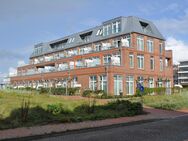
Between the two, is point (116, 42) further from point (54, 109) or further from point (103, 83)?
point (54, 109)

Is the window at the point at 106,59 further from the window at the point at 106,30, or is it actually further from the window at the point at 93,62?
the window at the point at 106,30

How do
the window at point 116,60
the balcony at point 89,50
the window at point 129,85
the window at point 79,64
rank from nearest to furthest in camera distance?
the window at point 116,60 < the window at point 129,85 < the balcony at point 89,50 < the window at point 79,64

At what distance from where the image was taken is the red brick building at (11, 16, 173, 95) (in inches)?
1698

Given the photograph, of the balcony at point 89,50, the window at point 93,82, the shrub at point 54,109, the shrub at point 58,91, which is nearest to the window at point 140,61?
the balcony at point 89,50

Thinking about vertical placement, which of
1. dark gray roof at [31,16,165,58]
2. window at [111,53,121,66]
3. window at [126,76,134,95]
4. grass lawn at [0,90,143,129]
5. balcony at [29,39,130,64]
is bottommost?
grass lawn at [0,90,143,129]

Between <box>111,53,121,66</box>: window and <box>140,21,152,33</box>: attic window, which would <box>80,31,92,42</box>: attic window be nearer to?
<box>140,21,152,33</box>: attic window

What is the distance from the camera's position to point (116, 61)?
43281mm

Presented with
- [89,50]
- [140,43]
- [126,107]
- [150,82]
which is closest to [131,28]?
[140,43]

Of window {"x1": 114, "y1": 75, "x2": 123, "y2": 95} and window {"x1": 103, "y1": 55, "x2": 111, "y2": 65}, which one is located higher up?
window {"x1": 103, "y1": 55, "x2": 111, "y2": 65}

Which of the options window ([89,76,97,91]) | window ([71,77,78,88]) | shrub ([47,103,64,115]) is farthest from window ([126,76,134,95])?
shrub ([47,103,64,115])

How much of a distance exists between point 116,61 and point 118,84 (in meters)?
3.16

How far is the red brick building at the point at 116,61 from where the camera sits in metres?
43.1

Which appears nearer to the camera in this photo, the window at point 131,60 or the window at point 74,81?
the window at point 131,60

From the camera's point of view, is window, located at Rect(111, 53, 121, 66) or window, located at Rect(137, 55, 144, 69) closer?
window, located at Rect(111, 53, 121, 66)
